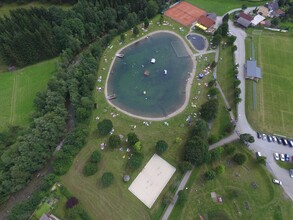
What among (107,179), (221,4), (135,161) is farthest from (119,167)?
(221,4)

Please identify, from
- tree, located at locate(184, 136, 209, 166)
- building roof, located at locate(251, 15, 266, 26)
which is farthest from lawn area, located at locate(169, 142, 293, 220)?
building roof, located at locate(251, 15, 266, 26)

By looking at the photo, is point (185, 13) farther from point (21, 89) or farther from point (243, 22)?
point (21, 89)

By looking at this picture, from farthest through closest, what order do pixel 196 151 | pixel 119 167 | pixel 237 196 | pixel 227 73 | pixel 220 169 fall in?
pixel 227 73
pixel 119 167
pixel 196 151
pixel 220 169
pixel 237 196

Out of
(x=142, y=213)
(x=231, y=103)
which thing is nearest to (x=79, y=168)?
(x=142, y=213)

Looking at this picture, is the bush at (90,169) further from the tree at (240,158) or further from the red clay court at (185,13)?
the red clay court at (185,13)

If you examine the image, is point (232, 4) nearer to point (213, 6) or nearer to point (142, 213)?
point (213, 6)

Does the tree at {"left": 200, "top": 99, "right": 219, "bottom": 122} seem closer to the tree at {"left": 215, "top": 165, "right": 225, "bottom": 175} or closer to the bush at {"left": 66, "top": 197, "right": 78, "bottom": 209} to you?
the tree at {"left": 215, "top": 165, "right": 225, "bottom": 175}
